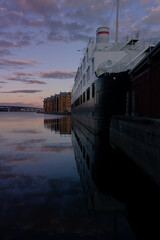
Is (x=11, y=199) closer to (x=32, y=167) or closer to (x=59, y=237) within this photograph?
(x=59, y=237)

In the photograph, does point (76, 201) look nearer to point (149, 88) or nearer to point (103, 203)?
point (103, 203)

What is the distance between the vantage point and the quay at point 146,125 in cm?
865

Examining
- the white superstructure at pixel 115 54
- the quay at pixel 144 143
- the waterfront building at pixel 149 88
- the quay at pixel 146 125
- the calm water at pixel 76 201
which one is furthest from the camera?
the white superstructure at pixel 115 54

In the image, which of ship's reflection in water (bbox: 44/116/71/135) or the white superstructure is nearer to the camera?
the white superstructure

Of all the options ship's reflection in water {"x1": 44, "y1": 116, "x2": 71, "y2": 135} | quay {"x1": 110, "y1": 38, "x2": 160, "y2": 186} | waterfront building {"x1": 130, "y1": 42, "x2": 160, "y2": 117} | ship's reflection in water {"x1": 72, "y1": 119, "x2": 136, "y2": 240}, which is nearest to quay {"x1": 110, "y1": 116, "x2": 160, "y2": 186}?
quay {"x1": 110, "y1": 38, "x2": 160, "y2": 186}

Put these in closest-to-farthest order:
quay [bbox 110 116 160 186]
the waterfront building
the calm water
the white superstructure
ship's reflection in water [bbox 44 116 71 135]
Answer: the calm water → quay [bbox 110 116 160 186] → the waterfront building → the white superstructure → ship's reflection in water [bbox 44 116 71 135]

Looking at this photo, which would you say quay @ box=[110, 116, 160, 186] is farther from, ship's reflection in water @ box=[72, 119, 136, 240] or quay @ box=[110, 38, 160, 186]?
ship's reflection in water @ box=[72, 119, 136, 240]

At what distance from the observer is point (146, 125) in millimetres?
9711

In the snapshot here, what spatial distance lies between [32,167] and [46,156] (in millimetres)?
2797

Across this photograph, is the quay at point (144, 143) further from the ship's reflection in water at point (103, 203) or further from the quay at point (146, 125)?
the ship's reflection in water at point (103, 203)

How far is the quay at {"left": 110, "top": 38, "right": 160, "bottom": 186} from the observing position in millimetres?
8648

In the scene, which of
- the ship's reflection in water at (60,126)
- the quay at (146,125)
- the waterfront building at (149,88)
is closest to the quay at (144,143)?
the quay at (146,125)

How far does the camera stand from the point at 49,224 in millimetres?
5184

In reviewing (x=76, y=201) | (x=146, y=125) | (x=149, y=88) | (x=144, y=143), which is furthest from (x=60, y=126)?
(x=76, y=201)
